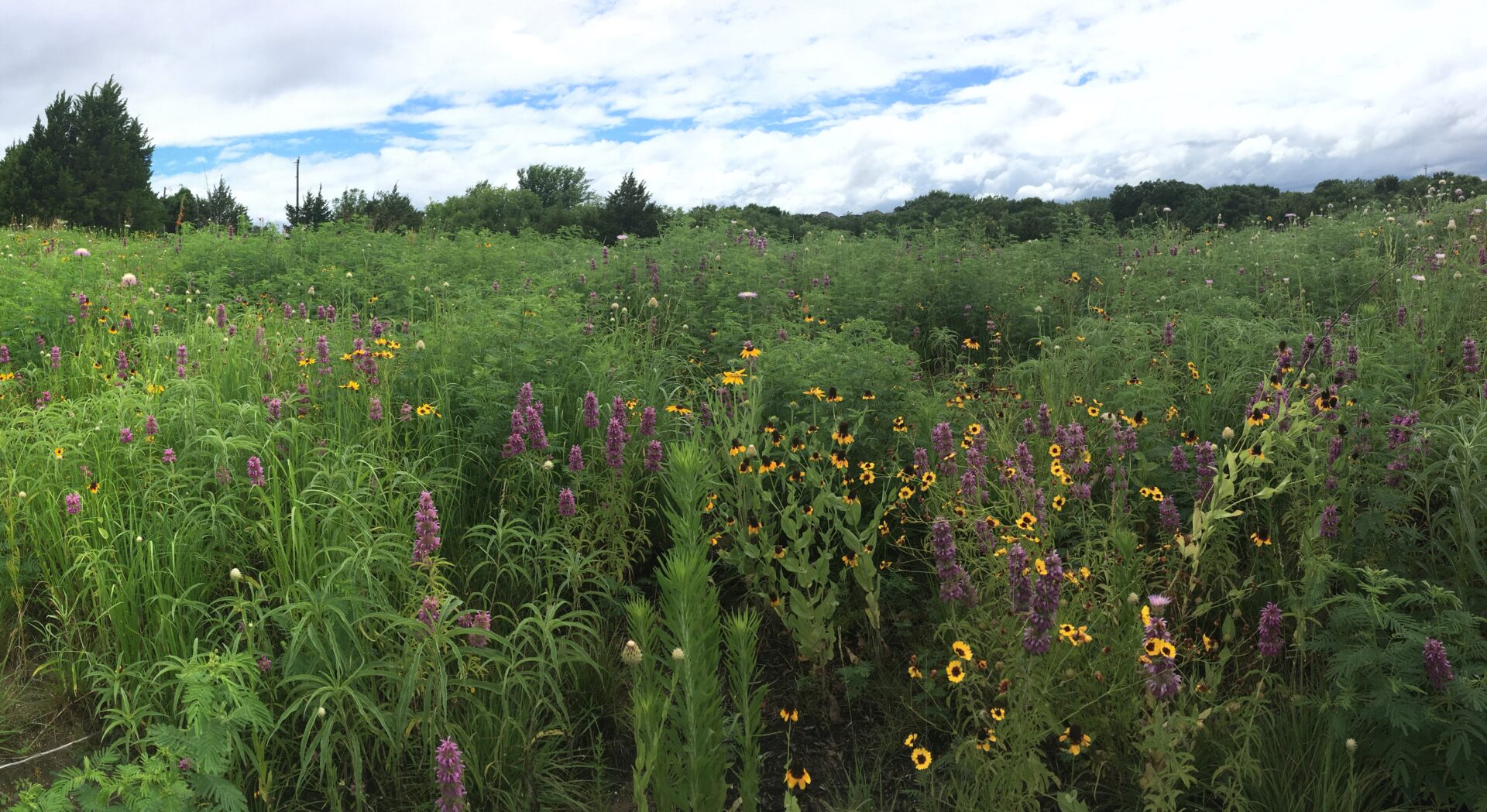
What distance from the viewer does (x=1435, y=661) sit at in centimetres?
211

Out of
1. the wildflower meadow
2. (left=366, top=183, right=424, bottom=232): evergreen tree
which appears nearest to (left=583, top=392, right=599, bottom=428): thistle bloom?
the wildflower meadow

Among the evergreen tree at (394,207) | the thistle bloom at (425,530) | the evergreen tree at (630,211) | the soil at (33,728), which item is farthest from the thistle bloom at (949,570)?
the evergreen tree at (394,207)

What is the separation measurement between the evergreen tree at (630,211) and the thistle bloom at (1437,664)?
825 inches

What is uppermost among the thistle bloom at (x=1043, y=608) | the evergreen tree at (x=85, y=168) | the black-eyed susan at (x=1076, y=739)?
the evergreen tree at (x=85, y=168)

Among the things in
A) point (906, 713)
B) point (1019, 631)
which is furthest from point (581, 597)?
point (1019, 631)

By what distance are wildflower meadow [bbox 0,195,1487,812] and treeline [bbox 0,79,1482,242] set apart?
20.6 feet

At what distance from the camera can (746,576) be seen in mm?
3010

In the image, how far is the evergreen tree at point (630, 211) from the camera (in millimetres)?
22328

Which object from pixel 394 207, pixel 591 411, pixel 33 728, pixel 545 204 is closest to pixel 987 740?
pixel 591 411

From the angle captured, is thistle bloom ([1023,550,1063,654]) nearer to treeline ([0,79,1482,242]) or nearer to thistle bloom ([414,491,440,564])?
thistle bloom ([414,491,440,564])

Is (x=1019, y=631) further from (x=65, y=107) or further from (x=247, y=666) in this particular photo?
(x=65, y=107)

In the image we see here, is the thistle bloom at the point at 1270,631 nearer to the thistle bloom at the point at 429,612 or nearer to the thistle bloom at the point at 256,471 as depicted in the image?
the thistle bloom at the point at 429,612

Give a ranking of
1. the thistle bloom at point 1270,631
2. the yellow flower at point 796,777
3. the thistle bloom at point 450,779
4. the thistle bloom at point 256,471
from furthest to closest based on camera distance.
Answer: the thistle bloom at point 256,471 → the thistle bloom at point 1270,631 → the yellow flower at point 796,777 → the thistle bloom at point 450,779

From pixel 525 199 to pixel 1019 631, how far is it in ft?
169
